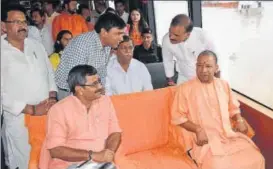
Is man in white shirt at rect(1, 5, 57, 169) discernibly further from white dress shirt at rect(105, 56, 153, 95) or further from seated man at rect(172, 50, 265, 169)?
seated man at rect(172, 50, 265, 169)

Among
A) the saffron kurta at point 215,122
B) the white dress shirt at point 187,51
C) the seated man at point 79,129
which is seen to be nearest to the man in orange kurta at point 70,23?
the white dress shirt at point 187,51

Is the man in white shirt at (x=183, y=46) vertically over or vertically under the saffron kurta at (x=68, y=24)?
under

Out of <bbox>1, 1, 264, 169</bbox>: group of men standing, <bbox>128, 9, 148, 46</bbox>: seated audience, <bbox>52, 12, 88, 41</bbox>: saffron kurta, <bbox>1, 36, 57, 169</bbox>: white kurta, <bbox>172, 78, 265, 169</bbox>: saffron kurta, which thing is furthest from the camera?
<bbox>52, 12, 88, 41</bbox>: saffron kurta

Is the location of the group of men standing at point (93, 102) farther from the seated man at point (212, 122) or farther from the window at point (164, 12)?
the window at point (164, 12)

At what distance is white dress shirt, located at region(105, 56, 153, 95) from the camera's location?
334cm

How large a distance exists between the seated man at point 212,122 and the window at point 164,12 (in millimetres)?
2502

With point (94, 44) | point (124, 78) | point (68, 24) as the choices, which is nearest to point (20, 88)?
point (94, 44)

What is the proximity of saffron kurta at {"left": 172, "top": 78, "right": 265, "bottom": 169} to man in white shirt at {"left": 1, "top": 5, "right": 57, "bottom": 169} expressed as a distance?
3.62ft

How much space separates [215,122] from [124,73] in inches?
38.6

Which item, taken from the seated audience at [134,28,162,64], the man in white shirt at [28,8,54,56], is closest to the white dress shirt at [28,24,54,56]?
the man in white shirt at [28,8,54,56]

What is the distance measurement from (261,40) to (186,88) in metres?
1.18

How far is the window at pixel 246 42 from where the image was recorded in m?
3.49

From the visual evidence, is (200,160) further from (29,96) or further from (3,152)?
(3,152)

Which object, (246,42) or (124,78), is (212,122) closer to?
(124,78)
